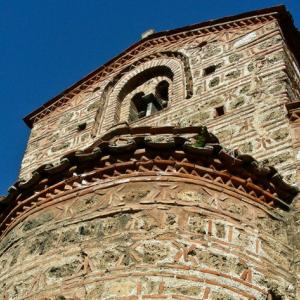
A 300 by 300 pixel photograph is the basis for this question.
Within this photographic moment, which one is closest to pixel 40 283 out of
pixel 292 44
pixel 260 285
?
pixel 260 285

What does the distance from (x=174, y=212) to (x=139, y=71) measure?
6.85 m

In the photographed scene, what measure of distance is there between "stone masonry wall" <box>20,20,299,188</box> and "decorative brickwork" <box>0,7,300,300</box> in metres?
0.03

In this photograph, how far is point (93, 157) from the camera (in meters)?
6.62

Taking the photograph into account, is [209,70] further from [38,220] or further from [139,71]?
[38,220]

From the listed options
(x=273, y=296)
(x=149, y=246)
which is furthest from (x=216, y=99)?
(x=273, y=296)

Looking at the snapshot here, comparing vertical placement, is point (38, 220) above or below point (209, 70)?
below

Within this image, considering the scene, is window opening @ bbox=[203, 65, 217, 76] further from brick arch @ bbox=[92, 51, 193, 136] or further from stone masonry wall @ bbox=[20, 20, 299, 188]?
brick arch @ bbox=[92, 51, 193, 136]

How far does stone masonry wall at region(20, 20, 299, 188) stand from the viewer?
8.27 m

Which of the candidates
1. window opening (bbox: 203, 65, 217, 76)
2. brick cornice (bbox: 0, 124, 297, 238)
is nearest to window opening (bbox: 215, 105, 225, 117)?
window opening (bbox: 203, 65, 217, 76)

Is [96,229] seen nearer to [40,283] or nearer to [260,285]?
[40,283]

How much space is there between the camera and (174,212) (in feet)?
19.1

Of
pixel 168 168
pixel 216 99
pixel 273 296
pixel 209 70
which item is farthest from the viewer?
pixel 209 70

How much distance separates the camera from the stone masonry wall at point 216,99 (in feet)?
27.1

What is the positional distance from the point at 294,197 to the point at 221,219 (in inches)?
48.3
